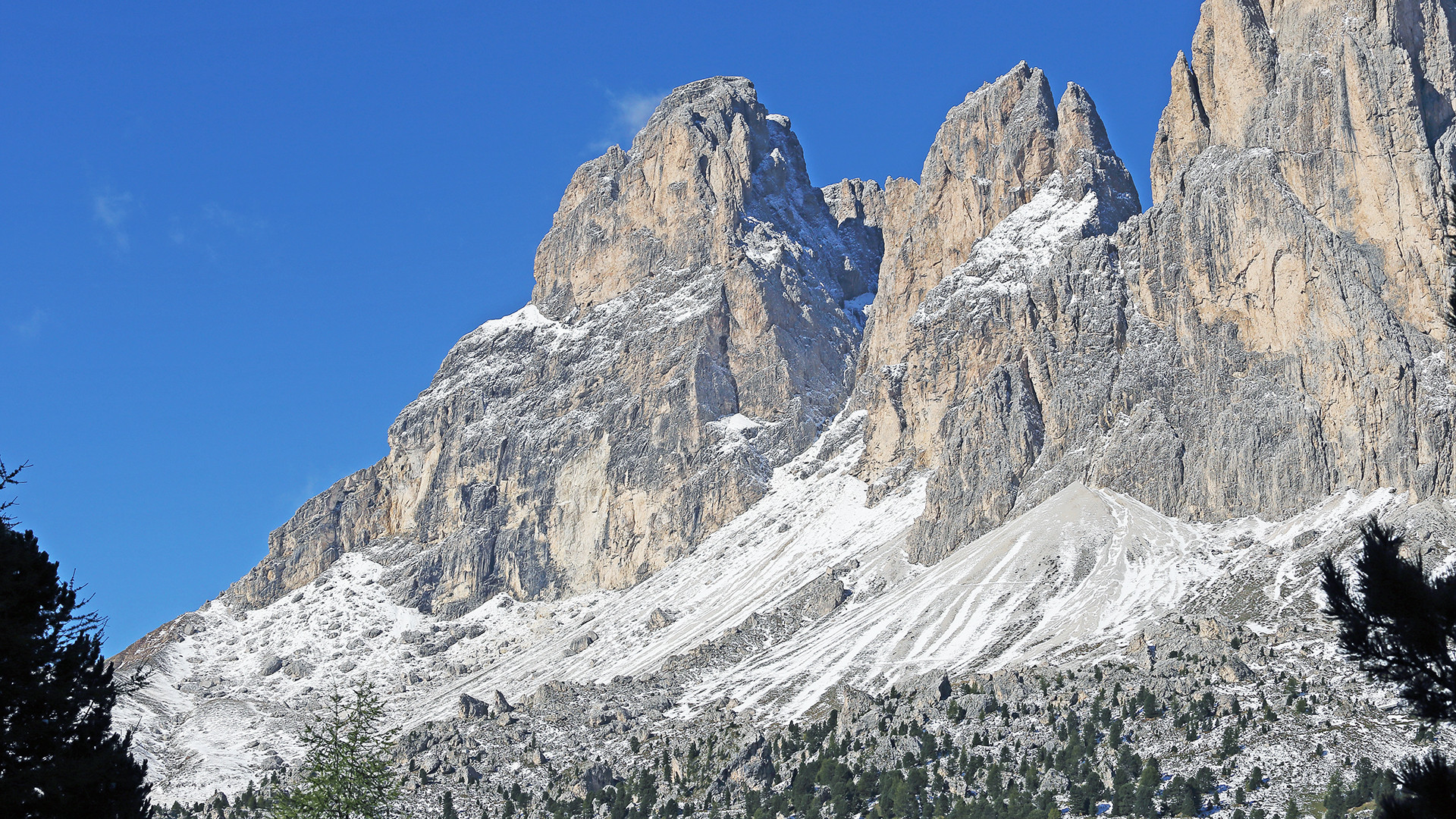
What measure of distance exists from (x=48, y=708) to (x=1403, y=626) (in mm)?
30568

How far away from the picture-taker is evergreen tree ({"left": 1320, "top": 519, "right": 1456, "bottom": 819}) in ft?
90.8

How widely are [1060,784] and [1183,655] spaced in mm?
46415

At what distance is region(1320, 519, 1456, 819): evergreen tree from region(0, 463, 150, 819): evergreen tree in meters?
28.0

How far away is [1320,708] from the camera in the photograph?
145 meters

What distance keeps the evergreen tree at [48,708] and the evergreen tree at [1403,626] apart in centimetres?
2801

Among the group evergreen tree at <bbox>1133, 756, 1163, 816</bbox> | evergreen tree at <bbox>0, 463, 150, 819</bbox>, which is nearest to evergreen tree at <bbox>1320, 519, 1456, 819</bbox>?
evergreen tree at <bbox>0, 463, 150, 819</bbox>

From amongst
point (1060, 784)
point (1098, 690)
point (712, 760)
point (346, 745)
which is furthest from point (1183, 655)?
point (346, 745)

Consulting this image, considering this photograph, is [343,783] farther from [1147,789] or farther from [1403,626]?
[1147,789]

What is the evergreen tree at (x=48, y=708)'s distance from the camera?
109 ft

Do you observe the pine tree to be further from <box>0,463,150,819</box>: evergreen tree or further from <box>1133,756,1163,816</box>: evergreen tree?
<box>1133,756,1163,816</box>: evergreen tree

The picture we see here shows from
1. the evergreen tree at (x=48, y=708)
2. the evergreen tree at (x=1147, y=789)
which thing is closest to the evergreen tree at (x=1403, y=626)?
the evergreen tree at (x=48, y=708)

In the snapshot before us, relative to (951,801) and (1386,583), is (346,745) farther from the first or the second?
(951,801)

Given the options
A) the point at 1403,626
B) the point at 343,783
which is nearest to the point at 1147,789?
the point at 343,783

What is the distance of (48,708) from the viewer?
34.8 metres
